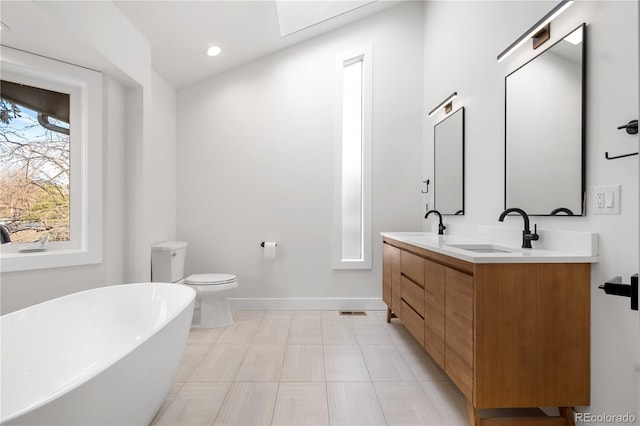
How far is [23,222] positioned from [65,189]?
0.33 m

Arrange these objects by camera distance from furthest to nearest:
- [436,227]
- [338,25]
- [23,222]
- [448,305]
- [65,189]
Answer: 1. [338,25]
2. [436,227]
3. [65,189]
4. [23,222]
5. [448,305]

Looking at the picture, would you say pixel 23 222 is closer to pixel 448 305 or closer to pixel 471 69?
pixel 448 305

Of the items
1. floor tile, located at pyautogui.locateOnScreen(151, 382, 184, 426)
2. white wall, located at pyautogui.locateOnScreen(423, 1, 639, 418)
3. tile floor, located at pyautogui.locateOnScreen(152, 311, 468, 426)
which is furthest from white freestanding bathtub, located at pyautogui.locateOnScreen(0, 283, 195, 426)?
white wall, located at pyautogui.locateOnScreen(423, 1, 639, 418)

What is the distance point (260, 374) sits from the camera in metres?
2.23

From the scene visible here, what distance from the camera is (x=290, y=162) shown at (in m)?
3.75

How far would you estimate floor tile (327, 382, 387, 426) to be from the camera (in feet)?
5.71

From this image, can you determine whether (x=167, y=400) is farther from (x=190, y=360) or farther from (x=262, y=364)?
(x=262, y=364)

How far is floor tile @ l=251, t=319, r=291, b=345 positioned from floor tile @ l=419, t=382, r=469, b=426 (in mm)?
1200

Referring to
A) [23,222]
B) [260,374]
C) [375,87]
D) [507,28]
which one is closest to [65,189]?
[23,222]

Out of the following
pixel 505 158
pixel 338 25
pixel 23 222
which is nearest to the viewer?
pixel 505 158

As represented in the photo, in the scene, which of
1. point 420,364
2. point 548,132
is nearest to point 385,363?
point 420,364

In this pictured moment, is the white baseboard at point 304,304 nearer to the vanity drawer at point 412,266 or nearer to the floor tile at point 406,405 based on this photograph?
the vanity drawer at point 412,266

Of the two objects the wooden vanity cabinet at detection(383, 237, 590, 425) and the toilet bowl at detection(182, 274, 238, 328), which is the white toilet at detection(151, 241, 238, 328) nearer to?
the toilet bowl at detection(182, 274, 238, 328)

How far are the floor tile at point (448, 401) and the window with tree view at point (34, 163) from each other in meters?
2.68
